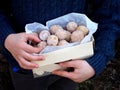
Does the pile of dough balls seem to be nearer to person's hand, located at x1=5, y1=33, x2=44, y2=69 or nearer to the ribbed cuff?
person's hand, located at x1=5, y1=33, x2=44, y2=69

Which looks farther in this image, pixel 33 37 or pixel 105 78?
pixel 105 78

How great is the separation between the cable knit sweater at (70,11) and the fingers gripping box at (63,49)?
0.20 feet

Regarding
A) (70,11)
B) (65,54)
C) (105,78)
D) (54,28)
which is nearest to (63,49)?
(65,54)

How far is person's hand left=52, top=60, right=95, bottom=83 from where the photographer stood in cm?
132

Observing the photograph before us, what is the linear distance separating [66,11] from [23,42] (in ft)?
0.90

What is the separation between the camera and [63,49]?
49.6 inches

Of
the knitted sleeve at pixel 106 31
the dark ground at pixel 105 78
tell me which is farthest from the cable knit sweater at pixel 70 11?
the dark ground at pixel 105 78

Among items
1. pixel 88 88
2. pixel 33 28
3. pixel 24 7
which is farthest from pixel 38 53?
pixel 88 88

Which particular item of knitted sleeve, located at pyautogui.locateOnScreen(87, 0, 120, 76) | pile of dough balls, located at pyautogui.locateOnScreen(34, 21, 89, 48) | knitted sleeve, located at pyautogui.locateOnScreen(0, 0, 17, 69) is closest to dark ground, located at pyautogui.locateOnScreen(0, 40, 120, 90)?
knitted sleeve, located at pyautogui.locateOnScreen(0, 0, 17, 69)

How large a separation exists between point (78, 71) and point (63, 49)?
6.1 inches

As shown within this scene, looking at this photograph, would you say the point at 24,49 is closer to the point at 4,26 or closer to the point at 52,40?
→ the point at 52,40

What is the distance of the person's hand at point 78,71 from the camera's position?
1.32m

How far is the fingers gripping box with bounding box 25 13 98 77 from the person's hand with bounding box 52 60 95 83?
0.08 ft

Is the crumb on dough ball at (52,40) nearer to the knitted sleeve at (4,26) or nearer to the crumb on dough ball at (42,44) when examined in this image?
the crumb on dough ball at (42,44)
